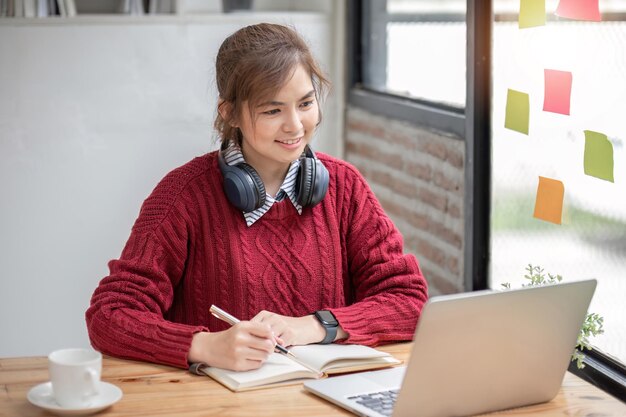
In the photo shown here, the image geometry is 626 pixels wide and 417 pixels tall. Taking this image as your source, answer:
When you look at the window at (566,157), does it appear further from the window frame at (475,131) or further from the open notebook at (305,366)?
the open notebook at (305,366)

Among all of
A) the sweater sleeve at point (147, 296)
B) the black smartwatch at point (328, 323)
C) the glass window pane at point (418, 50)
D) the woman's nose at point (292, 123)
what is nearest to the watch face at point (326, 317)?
the black smartwatch at point (328, 323)

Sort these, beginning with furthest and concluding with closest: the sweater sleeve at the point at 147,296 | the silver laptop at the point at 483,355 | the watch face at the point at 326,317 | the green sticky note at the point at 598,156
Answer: the green sticky note at the point at 598,156 < the watch face at the point at 326,317 < the sweater sleeve at the point at 147,296 < the silver laptop at the point at 483,355

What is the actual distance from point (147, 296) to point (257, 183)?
299 mm

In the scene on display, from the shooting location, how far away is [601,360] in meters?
2.04

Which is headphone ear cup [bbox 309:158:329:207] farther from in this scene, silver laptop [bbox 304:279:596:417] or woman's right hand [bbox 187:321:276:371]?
silver laptop [bbox 304:279:596:417]

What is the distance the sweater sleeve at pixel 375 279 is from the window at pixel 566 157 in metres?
0.43

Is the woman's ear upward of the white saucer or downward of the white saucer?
upward

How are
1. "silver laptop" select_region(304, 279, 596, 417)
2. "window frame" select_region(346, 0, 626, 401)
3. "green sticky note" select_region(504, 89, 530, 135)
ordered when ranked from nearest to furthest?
"silver laptop" select_region(304, 279, 596, 417) → "green sticky note" select_region(504, 89, 530, 135) → "window frame" select_region(346, 0, 626, 401)

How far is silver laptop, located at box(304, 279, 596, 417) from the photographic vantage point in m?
1.33

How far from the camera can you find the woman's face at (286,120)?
1.85 m

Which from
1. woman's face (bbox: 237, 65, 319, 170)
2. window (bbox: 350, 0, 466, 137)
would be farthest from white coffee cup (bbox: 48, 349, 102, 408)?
window (bbox: 350, 0, 466, 137)

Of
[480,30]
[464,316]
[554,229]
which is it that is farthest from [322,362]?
[480,30]

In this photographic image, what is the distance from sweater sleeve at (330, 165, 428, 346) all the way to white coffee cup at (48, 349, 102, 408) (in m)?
0.52

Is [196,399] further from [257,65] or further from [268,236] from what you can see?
[257,65]
